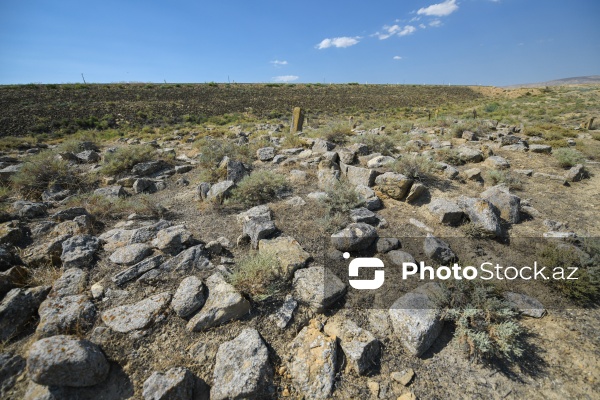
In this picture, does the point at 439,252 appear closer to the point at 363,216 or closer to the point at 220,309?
the point at 363,216

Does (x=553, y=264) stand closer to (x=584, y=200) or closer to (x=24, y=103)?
(x=584, y=200)

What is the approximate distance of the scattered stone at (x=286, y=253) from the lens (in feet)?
11.4

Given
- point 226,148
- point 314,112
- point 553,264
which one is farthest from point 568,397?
point 314,112

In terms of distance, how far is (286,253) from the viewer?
3.68m

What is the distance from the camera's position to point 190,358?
2.66 m

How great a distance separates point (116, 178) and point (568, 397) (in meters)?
9.75

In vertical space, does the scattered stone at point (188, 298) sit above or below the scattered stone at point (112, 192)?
below

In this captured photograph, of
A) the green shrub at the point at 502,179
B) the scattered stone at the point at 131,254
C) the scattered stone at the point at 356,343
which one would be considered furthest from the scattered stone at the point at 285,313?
the green shrub at the point at 502,179

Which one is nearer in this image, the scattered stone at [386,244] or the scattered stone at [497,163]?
the scattered stone at [386,244]

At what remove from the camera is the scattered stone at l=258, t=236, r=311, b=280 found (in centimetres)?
347

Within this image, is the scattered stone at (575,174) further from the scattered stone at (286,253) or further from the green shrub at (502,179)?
the scattered stone at (286,253)

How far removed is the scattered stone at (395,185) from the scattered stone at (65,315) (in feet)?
16.0

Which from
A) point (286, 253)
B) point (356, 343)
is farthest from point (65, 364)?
point (356, 343)

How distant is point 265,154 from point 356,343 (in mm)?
6089
